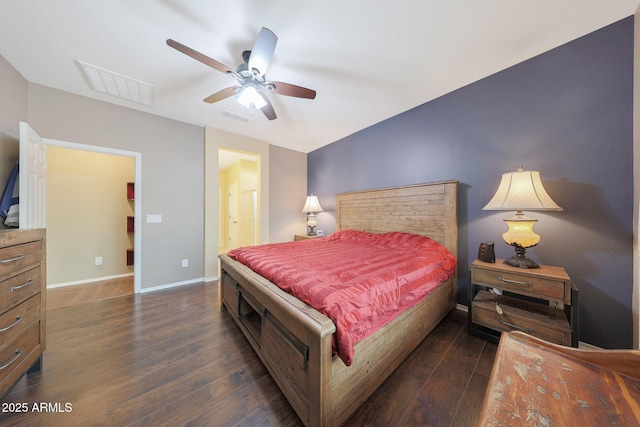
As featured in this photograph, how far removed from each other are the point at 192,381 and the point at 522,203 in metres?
2.81

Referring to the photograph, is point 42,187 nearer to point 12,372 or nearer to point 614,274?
point 12,372

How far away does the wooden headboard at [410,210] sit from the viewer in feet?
8.05

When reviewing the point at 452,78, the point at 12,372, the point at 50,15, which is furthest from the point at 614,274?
the point at 50,15

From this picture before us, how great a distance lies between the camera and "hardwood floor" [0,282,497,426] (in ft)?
3.88

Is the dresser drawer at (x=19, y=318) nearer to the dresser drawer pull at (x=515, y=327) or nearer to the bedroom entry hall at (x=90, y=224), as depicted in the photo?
the bedroom entry hall at (x=90, y=224)

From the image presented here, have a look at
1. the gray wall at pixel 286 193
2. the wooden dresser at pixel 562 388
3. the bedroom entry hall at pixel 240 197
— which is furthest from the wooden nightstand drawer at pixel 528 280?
the bedroom entry hall at pixel 240 197

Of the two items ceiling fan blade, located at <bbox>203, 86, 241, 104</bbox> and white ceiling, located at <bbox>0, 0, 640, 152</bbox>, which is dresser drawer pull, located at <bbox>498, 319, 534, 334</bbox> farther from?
ceiling fan blade, located at <bbox>203, 86, 241, 104</bbox>

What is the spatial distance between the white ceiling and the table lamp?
1.18 m

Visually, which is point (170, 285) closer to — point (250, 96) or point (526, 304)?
point (250, 96)

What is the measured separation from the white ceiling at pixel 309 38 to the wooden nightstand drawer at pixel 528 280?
1.96 metres

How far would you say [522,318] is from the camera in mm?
1672

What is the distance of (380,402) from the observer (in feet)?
4.21

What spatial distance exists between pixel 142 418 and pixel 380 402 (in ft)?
4.49

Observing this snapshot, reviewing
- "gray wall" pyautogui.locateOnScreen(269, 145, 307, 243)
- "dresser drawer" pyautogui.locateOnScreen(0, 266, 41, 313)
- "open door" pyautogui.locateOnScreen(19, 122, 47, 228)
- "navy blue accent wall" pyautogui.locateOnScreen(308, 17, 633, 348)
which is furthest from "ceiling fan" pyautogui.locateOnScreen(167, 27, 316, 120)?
"gray wall" pyautogui.locateOnScreen(269, 145, 307, 243)
